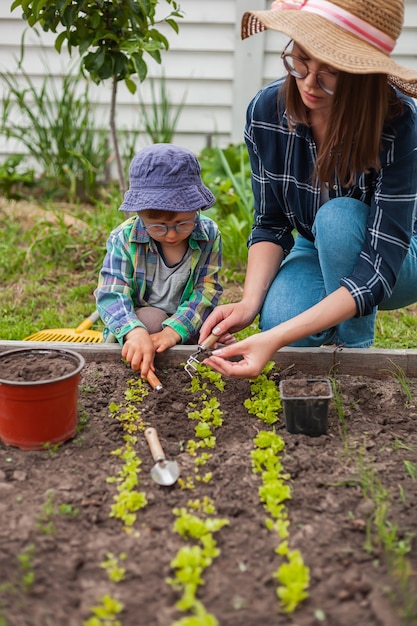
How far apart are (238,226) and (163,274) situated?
4.53 ft

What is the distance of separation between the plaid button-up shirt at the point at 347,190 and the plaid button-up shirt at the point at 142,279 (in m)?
0.22

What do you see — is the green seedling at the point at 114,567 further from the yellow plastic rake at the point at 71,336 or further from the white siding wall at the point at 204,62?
the white siding wall at the point at 204,62

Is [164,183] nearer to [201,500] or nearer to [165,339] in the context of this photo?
[165,339]

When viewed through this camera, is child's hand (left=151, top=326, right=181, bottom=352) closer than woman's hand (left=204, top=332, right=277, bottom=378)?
No

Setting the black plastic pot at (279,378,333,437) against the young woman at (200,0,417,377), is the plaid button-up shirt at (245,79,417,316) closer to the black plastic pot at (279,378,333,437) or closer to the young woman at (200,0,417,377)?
the young woman at (200,0,417,377)

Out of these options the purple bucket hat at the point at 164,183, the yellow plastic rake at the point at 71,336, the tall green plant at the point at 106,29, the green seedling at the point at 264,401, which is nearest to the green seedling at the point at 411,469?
the green seedling at the point at 264,401

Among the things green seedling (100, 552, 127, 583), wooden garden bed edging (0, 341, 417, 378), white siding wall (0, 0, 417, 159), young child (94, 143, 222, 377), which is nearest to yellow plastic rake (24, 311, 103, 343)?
young child (94, 143, 222, 377)

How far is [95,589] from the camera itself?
4.81 ft

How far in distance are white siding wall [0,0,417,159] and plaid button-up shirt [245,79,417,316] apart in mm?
2803

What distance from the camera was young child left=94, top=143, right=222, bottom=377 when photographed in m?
2.40

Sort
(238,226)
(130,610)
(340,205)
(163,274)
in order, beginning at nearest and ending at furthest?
(130,610) < (340,205) < (163,274) < (238,226)

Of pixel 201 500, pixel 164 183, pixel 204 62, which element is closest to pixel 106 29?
pixel 164 183

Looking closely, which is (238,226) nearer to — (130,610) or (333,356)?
(333,356)

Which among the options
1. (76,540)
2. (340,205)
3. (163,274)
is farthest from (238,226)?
(76,540)
